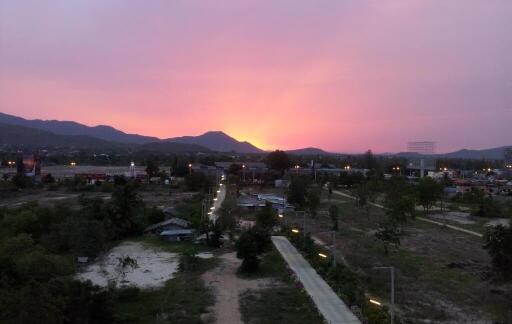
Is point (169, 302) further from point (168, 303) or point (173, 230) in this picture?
point (173, 230)

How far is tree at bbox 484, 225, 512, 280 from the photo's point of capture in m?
27.0

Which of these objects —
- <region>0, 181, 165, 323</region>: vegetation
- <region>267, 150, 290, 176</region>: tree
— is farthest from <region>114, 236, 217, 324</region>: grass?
<region>267, 150, 290, 176</region>: tree

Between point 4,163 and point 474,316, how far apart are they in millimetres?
164438

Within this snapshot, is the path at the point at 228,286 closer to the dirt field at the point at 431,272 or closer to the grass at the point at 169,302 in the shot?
the grass at the point at 169,302

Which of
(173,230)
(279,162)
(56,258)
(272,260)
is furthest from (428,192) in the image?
(279,162)

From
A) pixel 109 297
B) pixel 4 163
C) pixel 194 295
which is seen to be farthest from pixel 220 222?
pixel 4 163

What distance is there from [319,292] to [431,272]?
9.86 m

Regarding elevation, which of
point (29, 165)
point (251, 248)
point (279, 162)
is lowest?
point (251, 248)

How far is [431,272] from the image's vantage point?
108 feet

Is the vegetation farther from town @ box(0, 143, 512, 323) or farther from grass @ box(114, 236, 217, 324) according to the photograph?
grass @ box(114, 236, 217, 324)

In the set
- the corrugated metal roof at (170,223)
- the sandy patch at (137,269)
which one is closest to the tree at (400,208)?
the corrugated metal roof at (170,223)

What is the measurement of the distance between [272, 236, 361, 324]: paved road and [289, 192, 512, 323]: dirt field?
9.01ft

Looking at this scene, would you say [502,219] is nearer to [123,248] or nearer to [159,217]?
[159,217]

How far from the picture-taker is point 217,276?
1291 inches
